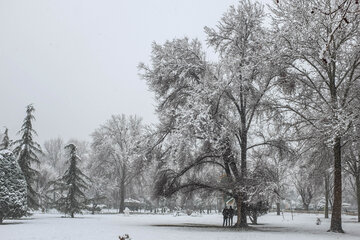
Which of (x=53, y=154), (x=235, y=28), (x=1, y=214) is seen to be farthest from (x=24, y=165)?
(x=53, y=154)

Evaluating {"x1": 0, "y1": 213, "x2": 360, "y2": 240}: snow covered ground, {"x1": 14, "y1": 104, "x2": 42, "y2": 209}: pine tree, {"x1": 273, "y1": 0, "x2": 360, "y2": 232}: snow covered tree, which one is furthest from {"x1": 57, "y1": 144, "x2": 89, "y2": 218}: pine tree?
{"x1": 273, "y1": 0, "x2": 360, "y2": 232}: snow covered tree

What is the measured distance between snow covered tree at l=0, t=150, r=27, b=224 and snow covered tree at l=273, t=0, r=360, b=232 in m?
17.0

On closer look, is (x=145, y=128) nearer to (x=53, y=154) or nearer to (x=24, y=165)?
(x=24, y=165)

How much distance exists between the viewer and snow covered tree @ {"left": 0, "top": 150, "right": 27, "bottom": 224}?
22406 mm

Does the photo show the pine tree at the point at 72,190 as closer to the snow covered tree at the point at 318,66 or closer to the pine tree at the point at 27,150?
the pine tree at the point at 27,150

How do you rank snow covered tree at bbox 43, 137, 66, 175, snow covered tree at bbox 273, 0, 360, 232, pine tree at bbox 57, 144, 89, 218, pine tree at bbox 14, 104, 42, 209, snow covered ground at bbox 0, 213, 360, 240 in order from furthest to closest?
snow covered tree at bbox 43, 137, 66, 175 < pine tree at bbox 57, 144, 89, 218 < pine tree at bbox 14, 104, 42, 209 < snow covered tree at bbox 273, 0, 360, 232 < snow covered ground at bbox 0, 213, 360, 240

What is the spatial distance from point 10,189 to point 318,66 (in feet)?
67.8

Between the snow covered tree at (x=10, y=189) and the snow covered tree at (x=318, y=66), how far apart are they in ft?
55.6

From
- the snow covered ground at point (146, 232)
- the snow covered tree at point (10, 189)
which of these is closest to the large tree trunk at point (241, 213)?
the snow covered ground at point (146, 232)

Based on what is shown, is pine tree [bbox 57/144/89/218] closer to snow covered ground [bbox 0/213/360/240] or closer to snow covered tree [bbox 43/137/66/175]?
snow covered ground [bbox 0/213/360/240]

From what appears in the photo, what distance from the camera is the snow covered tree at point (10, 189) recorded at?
73.5ft

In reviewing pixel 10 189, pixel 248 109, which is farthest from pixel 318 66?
pixel 10 189

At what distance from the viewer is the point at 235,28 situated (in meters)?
25.3

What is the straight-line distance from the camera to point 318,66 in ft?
77.7
